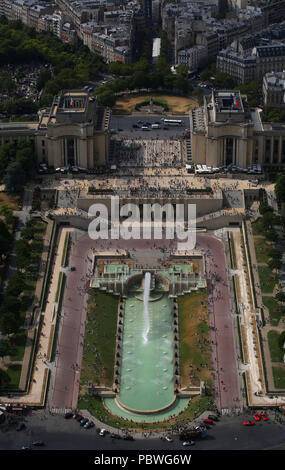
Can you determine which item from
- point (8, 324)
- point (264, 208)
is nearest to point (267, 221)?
point (264, 208)

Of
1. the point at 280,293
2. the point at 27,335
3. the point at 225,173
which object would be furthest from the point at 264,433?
the point at 225,173

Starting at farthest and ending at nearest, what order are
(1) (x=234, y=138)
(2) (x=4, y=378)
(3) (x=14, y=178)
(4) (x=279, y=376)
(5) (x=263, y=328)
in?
(1) (x=234, y=138) < (3) (x=14, y=178) < (5) (x=263, y=328) < (4) (x=279, y=376) < (2) (x=4, y=378)

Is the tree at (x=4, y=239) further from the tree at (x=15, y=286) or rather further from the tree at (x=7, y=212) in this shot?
the tree at (x=15, y=286)

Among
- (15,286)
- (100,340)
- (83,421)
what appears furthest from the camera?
(15,286)

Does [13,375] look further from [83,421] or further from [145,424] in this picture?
[145,424]

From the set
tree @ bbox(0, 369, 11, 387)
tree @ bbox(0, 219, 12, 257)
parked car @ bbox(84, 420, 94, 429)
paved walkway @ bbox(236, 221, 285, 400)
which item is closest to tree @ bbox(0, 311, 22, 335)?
tree @ bbox(0, 369, 11, 387)

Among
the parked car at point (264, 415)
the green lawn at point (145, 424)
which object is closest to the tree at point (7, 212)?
the green lawn at point (145, 424)

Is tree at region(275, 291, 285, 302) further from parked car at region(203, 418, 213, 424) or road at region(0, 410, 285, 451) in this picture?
parked car at region(203, 418, 213, 424)

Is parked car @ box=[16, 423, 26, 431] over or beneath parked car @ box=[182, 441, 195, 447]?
over
